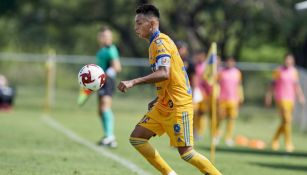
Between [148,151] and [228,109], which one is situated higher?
[228,109]

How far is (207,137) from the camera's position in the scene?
21.5 m

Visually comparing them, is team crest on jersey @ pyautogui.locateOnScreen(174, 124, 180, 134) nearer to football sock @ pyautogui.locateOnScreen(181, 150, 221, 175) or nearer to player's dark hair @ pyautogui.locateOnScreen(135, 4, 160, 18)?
football sock @ pyautogui.locateOnScreen(181, 150, 221, 175)

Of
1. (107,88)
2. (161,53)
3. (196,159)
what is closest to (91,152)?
(107,88)

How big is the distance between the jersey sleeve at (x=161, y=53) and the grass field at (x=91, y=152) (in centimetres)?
276

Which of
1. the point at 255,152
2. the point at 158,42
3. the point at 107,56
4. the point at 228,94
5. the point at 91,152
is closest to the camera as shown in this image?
the point at 158,42

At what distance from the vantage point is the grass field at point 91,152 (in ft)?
38.4

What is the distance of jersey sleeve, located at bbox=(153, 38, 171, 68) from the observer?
342 inches

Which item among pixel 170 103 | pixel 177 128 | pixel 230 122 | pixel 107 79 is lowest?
pixel 230 122

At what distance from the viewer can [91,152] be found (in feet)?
47.0

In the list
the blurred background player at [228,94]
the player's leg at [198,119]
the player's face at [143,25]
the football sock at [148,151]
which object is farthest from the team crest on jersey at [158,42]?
the blurred background player at [228,94]

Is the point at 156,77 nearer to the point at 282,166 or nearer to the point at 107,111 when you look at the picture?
the point at 282,166

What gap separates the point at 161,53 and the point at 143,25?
0.48m


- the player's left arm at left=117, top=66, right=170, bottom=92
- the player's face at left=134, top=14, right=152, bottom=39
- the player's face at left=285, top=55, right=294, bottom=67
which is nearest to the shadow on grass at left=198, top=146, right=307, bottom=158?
the player's face at left=285, top=55, right=294, bottom=67

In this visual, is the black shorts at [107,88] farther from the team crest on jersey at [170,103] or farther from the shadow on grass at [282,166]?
the team crest on jersey at [170,103]
